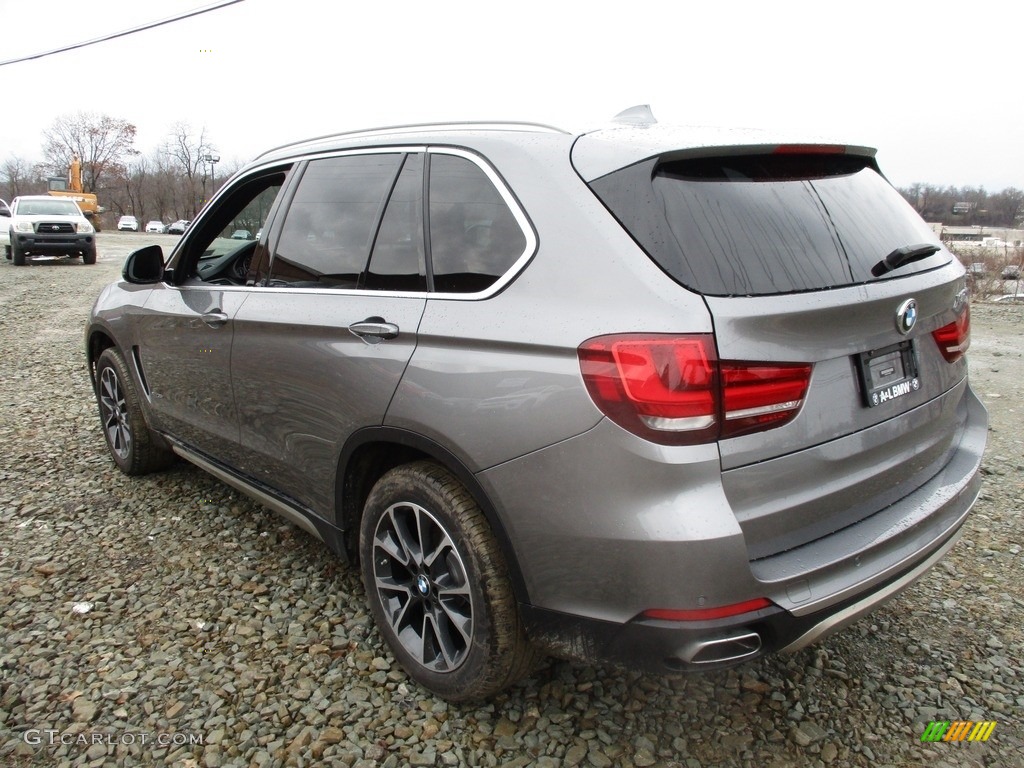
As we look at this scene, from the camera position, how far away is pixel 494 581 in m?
2.11

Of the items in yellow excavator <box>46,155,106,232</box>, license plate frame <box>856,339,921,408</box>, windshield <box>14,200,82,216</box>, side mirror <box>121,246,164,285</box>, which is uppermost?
yellow excavator <box>46,155,106,232</box>

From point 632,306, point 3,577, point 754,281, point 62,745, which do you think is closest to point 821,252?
point 754,281

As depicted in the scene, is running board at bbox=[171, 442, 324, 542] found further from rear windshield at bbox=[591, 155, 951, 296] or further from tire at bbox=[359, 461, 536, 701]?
rear windshield at bbox=[591, 155, 951, 296]

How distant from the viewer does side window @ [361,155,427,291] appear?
7.97 feet

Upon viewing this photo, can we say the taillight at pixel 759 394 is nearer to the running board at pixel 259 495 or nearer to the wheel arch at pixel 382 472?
the wheel arch at pixel 382 472

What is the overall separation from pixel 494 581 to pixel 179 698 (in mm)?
1230

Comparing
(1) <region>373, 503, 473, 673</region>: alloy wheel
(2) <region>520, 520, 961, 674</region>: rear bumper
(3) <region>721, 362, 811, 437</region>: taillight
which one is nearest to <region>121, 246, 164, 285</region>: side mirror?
(1) <region>373, 503, 473, 673</region>: alloy wheel

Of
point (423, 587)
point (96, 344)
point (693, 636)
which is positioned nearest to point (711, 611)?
point (693, 636)

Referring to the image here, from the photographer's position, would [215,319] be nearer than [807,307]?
No

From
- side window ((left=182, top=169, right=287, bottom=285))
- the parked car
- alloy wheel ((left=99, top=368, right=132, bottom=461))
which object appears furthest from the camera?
the parked car

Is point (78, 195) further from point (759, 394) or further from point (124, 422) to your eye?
point (759, 394)

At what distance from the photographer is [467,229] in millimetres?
2299

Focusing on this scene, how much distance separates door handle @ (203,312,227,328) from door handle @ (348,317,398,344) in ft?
3.30

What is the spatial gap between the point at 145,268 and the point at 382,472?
201cm
